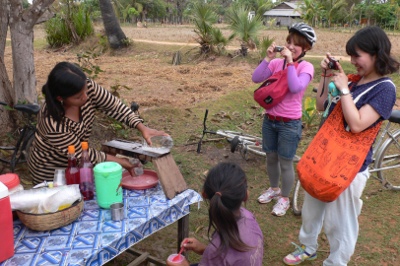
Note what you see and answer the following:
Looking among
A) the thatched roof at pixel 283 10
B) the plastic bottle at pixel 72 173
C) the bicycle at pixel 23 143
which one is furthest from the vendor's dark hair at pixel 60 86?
the thatched roof at pixel 283 10

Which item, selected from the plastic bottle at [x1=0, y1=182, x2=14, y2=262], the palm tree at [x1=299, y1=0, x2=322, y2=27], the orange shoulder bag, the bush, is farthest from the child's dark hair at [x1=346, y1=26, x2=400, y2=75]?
the palm tree at [x1=299, y1=0, x2=322, y2=27]

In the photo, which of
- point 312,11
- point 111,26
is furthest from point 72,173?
point 312,11

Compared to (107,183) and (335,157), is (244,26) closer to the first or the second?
(335,157)

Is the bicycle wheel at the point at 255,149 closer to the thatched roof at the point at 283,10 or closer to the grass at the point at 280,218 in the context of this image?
the grass at the point at 280,218

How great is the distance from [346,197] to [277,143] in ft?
3.40

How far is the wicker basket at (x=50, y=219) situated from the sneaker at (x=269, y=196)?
7.22 ft

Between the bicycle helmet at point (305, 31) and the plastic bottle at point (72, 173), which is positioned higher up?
the bicycle helmet at point (305, 31)

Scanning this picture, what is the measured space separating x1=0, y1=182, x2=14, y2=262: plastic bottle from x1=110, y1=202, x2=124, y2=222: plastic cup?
0.46 m

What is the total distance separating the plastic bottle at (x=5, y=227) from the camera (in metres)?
1.51

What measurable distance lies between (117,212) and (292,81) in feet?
5.42

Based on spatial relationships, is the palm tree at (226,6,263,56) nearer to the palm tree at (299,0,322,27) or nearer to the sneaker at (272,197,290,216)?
the sneaker at (272,197,290,216)

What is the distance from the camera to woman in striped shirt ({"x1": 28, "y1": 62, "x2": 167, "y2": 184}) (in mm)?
2193

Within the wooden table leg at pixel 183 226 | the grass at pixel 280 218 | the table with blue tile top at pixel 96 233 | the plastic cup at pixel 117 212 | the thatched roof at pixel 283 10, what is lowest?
the grass at pixel 280 218

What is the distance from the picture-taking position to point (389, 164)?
4.10 m
